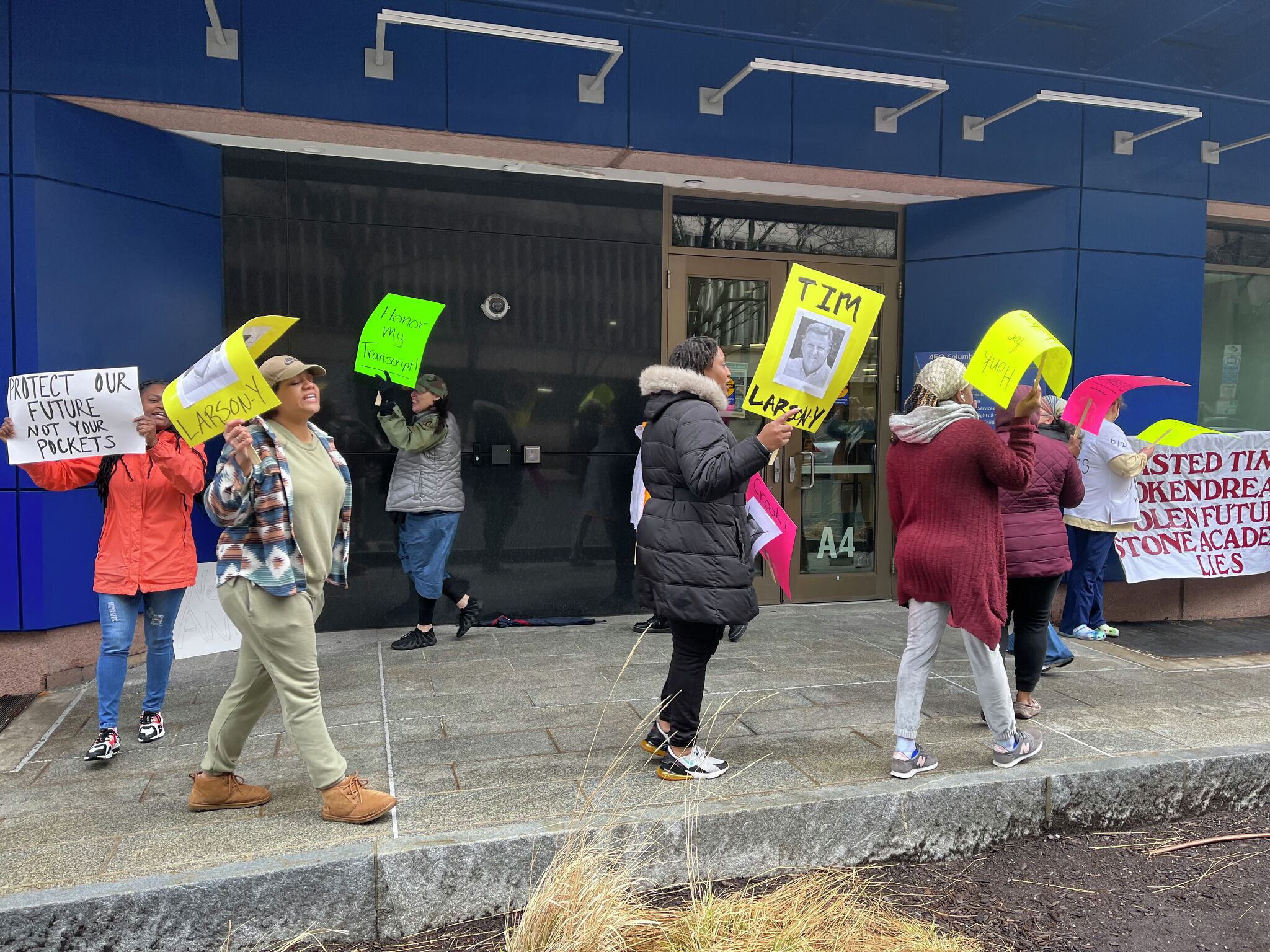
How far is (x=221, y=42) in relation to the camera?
19.5 feet

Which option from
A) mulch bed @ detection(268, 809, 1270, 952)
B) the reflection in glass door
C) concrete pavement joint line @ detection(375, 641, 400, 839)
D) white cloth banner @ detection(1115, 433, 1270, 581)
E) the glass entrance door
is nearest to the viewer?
mulch bed @ detection(268, 809, 1270, 952)

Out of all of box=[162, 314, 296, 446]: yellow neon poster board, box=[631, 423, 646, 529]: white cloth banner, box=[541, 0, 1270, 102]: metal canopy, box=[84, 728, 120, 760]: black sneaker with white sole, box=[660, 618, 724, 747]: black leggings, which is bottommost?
box=[84, 728, 120, 760]: black sneaker with white sole

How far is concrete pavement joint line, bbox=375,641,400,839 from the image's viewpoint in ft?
12.1

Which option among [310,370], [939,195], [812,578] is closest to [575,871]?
[310,370]

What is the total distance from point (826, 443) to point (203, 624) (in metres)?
5.17

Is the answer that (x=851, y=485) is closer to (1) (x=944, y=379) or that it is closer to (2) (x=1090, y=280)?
(2) (x=1090, y=280)

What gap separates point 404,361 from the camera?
5.93 metres

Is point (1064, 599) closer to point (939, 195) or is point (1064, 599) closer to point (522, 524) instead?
point (939, 195)

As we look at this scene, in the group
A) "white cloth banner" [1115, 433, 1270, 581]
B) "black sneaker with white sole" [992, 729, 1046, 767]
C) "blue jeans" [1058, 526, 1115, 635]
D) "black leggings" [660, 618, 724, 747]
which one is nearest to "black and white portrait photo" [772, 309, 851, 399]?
"black leggings" [660, 618, 724, 747]

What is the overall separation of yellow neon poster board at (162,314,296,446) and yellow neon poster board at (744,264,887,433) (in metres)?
1.94

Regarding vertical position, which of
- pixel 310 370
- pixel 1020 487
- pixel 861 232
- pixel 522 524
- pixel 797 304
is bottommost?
pixel 522 524

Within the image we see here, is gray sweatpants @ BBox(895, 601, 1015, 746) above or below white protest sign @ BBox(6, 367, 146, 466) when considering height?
below

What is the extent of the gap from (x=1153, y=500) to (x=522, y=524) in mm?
5061

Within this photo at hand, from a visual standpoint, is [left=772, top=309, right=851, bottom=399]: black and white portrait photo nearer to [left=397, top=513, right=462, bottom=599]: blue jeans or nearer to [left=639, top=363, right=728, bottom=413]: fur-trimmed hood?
[left=639, top=363, right=728, bottom=413]: fur-trimmed hood
